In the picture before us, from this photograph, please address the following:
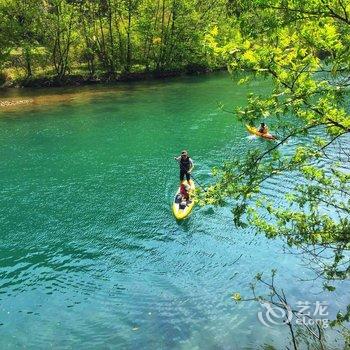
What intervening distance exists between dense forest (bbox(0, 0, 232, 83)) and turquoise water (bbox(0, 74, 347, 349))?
26.7 metres

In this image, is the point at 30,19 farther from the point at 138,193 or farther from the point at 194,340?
the point at 194,340

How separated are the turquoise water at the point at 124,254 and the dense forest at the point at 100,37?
26.7m

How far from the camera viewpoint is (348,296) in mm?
12383

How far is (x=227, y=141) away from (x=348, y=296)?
696 inches

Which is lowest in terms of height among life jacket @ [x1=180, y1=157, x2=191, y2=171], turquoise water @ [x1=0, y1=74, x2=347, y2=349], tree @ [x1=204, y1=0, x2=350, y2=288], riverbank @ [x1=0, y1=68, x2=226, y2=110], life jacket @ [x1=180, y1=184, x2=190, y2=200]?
riverbank @ [x1=0, y1=68, x2=226, y2=110]

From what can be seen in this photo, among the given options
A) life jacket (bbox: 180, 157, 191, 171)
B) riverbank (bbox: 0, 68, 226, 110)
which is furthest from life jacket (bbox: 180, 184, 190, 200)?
riverbank (bbox: 0, 68, 226, 110)

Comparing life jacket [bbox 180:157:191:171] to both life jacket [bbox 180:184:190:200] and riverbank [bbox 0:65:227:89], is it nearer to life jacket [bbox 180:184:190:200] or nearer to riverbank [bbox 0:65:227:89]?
life jacket [bbox 180:184:190:200]

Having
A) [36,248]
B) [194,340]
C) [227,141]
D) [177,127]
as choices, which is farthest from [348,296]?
[177,127]

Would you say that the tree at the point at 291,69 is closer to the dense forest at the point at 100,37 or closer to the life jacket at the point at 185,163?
the life jacket at the point at 185,163

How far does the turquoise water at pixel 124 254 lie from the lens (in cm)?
1188

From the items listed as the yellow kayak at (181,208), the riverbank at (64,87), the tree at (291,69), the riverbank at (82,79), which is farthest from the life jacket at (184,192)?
the riverbank at (82,79)

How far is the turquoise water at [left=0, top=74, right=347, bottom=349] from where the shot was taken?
468 inches

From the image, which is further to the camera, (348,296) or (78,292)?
(78,292)

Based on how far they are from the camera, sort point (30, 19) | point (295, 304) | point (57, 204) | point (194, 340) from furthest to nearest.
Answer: point (30, 19) → point (57, 204) → point (295, 304) → point (194, 340)
